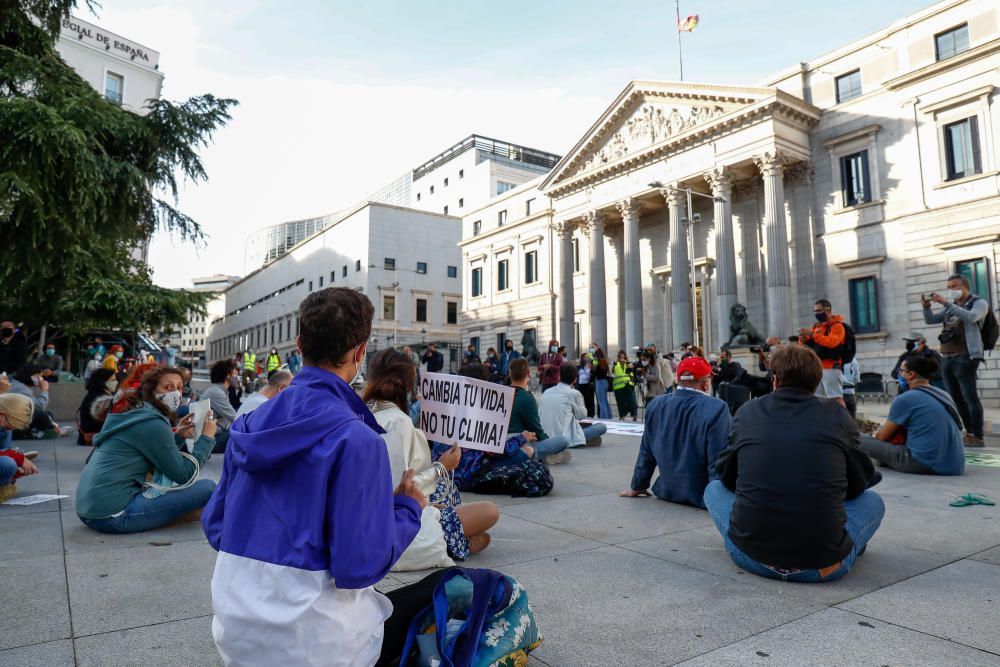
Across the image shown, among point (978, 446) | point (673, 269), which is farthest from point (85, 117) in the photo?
point (673, 269)

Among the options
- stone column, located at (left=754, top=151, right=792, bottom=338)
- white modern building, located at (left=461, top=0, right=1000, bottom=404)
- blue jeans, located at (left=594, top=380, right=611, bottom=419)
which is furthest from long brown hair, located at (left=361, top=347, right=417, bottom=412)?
stone column, located at (left=754, top=151, right=792, bottom=338)

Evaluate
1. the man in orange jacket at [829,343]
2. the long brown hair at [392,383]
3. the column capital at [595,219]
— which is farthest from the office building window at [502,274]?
the long brown hair at [392,383]

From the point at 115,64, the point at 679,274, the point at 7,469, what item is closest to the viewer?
the point at 7,469

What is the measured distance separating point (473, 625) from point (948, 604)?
255 centimetres

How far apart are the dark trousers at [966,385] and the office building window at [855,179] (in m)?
19.1

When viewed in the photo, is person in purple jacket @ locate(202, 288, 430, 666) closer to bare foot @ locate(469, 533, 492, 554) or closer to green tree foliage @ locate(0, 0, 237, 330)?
bare foot @ locate(469, 533, 492, 554)

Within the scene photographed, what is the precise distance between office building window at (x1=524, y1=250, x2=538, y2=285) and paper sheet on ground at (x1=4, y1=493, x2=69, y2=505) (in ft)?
119

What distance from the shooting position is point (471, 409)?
→ 176 inches

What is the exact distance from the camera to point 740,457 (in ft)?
12.1

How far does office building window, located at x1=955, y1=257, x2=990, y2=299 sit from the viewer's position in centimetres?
2220

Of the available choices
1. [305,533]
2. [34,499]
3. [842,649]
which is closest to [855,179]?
[842,649]

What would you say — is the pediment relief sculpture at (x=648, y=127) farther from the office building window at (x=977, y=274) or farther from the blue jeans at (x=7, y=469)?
the blue jeans at (x=7, y=469)

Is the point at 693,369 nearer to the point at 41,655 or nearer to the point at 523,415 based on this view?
the point at 523,415

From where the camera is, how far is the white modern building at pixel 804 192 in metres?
23.1
